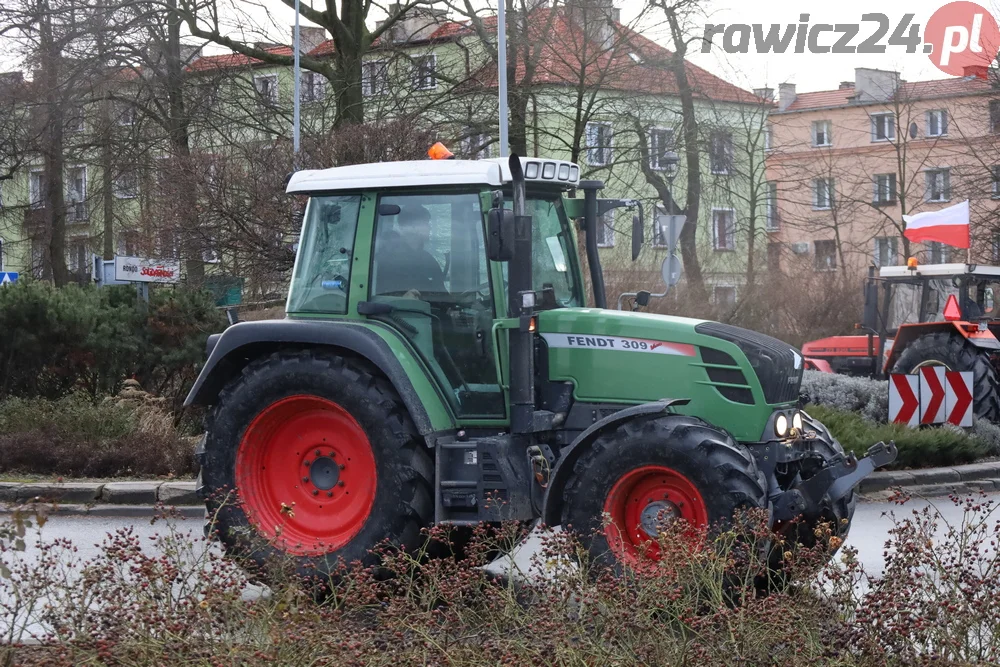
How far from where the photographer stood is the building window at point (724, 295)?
3002cm

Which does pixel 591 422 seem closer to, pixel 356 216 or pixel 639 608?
pixel 356 216

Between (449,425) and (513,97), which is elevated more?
(513,97)

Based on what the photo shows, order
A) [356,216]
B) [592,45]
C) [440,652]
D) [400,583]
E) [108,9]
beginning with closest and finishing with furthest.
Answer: [440,652], [400,583], [356,216], [108,9], [592,45]

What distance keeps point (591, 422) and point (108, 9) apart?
1861 centimetres

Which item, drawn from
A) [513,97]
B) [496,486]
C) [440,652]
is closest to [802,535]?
[496,486]

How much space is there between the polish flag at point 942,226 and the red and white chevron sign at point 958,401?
2.70m

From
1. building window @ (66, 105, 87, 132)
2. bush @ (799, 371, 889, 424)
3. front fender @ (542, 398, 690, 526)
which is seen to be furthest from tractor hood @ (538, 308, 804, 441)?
building window @ (66, 105, 87, 132)

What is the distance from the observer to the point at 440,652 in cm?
523

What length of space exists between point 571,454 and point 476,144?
17575 mm

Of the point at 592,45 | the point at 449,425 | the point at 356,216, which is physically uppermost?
the point at 592,45

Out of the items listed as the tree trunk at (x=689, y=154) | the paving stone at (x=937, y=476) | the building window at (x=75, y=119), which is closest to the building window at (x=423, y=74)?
the tree trunk at (x=689, y=154)

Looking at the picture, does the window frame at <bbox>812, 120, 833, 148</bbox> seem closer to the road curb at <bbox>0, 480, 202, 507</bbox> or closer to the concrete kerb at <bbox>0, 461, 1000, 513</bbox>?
the concrete kerb at <bbox>0, 461, 1000, 513</bbox>

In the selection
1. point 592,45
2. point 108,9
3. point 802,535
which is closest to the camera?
point 802,535

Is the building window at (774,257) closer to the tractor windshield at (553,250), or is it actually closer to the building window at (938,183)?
the building window at (938,183)
